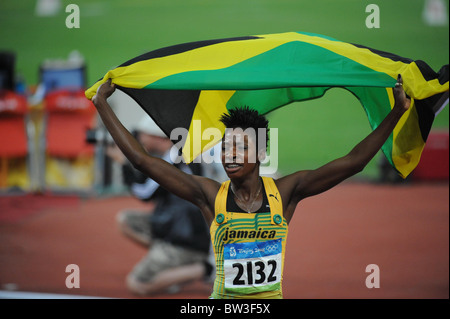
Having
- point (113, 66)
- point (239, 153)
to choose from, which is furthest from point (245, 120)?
point (113, 66)

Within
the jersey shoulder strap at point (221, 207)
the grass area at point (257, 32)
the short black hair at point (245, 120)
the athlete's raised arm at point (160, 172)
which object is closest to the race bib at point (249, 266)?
the jersey shoulder strap at point (221, 207)

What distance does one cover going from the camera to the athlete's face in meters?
3.59

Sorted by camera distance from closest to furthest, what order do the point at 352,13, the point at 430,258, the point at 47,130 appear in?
the point at 430,258
the point at 47,130
the point at 352,13

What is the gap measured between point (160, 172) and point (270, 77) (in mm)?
929

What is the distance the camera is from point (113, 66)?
20.7 m

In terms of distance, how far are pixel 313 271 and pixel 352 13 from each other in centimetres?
1429

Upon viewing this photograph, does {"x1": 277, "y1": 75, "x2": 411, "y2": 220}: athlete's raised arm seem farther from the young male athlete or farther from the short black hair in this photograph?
the short black hair

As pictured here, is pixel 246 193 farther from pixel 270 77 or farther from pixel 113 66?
pixel 113 66

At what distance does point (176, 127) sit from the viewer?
4.34 m

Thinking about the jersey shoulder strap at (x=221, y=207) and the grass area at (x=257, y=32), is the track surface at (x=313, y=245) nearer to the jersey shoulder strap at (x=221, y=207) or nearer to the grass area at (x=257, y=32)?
the grass area at (x=257, y=32)

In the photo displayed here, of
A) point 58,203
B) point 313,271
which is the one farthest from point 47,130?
point 313,271

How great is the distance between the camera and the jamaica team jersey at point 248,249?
356 centimetres

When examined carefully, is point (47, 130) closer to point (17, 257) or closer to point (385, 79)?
point (17, 257)

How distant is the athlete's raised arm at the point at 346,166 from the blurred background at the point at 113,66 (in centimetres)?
633
